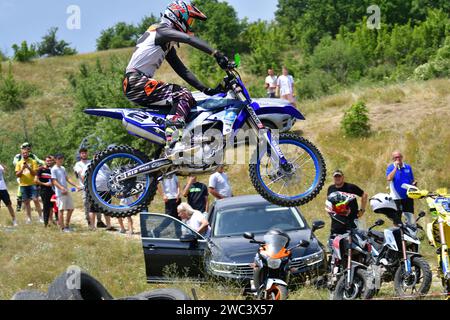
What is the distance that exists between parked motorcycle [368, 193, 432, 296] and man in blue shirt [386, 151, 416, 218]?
137 cm

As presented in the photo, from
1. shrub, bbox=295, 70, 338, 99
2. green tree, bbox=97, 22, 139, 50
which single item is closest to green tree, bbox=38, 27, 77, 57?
green tree, bbox=97, 22, 139, 50

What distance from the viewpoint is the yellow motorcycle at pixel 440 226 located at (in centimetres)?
1043

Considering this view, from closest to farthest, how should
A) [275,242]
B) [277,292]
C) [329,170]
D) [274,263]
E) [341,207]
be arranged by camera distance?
[277,292] → [274,263] → [275,242] → [341,207] → [329,170]

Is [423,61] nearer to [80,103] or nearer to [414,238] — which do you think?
[80,103]

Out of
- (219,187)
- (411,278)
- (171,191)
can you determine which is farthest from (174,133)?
(171,191)

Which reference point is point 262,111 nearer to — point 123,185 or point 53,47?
point 123,185

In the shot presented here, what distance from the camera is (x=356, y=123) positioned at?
2066cm

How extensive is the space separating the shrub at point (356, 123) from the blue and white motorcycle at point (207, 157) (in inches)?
512

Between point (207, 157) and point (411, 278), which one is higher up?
point (207, 157)

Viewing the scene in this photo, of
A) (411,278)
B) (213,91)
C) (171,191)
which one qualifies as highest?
(213,91)

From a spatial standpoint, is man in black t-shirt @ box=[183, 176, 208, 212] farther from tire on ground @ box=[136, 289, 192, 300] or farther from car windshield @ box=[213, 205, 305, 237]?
tire on ground @ box=[136, 289, 192, 300]

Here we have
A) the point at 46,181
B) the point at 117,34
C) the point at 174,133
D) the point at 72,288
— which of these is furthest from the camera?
the point at 117,34

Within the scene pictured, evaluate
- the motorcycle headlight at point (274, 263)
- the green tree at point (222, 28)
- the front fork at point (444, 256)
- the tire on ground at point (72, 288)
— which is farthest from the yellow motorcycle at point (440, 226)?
the green tree at point (222, 28)

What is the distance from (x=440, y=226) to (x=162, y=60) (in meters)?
5.29
